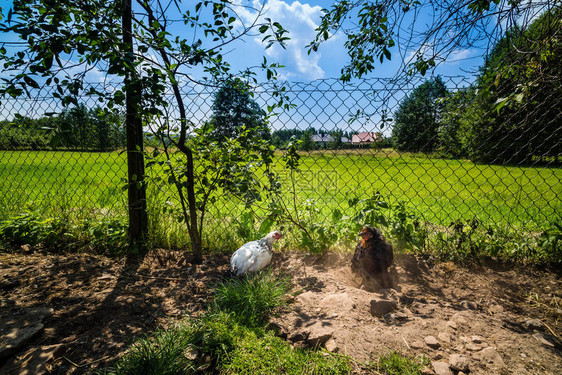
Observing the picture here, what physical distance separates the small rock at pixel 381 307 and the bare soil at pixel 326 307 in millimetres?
24

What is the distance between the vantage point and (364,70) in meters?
2.49

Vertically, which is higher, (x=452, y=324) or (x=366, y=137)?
(x=366, y=137)

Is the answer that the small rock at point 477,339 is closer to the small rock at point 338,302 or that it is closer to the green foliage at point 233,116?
the small rock at point 338,302

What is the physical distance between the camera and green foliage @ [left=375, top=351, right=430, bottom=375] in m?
1.24

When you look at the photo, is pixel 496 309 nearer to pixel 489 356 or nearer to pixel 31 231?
pixel 489 356

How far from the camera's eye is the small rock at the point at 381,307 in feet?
5.58

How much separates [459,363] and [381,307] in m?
0.50

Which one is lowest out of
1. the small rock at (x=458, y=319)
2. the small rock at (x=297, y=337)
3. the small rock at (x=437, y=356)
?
the small rock at (x=297, y=337)

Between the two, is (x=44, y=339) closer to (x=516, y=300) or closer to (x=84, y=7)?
(x=84, y=7)

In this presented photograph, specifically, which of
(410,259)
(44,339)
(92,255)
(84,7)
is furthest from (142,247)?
(410,259)

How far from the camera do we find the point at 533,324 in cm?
161

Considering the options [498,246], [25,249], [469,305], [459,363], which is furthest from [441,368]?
[25,249]

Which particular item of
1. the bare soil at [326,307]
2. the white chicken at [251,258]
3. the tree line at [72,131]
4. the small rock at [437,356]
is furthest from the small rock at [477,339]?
the tree line at [72,131]

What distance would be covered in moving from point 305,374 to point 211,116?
7.80 feet
